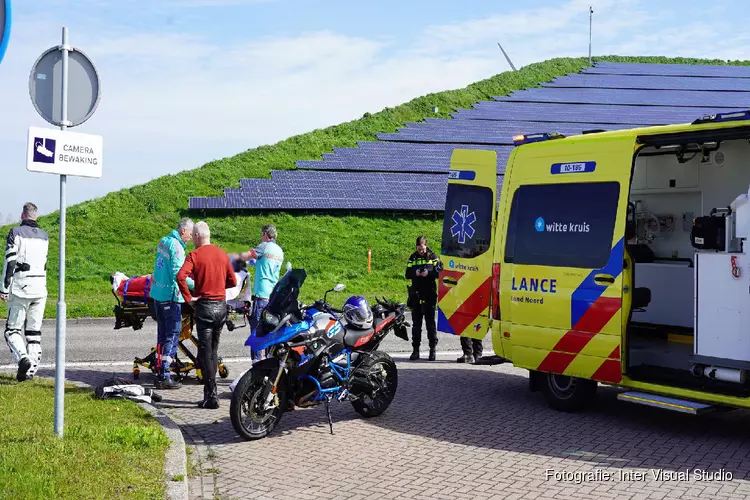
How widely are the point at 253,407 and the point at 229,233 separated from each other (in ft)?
62.5

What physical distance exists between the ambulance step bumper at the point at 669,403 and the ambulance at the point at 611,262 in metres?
0.02

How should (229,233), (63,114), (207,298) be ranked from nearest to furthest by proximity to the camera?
(63,114) → (207,298) → (229,233)

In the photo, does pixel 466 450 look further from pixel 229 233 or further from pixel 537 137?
pixel 229 233

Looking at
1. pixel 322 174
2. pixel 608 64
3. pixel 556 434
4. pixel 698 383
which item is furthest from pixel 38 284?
pixel 608 64

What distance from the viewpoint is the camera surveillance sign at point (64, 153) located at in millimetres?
6223

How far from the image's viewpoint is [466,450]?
701 cm

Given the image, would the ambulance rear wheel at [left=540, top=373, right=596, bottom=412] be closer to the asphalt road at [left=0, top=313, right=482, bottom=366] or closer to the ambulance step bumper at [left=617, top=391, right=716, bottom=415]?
the ambulance step bumper at [left=617, top=391, right=716, bottom=415]

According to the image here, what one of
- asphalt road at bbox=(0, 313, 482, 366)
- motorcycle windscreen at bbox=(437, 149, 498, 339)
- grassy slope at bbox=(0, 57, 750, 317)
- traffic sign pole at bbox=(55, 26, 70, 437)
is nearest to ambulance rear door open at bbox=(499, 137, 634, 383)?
motorcycle windscreen at bbox=(437, 149, 498, 339)

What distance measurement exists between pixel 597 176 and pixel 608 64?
57116mm

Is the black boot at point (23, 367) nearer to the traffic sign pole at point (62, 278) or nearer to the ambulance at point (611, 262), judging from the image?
the traffic sign pole at point (62, 278)

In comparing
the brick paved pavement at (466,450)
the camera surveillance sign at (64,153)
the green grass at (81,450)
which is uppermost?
the camera surveillance sign at (64,153)

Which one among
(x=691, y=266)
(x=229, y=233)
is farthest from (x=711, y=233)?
(x=229, y=233)

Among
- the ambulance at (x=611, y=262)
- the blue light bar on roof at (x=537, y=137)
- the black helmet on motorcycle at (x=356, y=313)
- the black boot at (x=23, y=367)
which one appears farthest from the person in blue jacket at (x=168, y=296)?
the blue light bar on roof at (x=537, y=137)

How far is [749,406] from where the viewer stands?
678 cm
